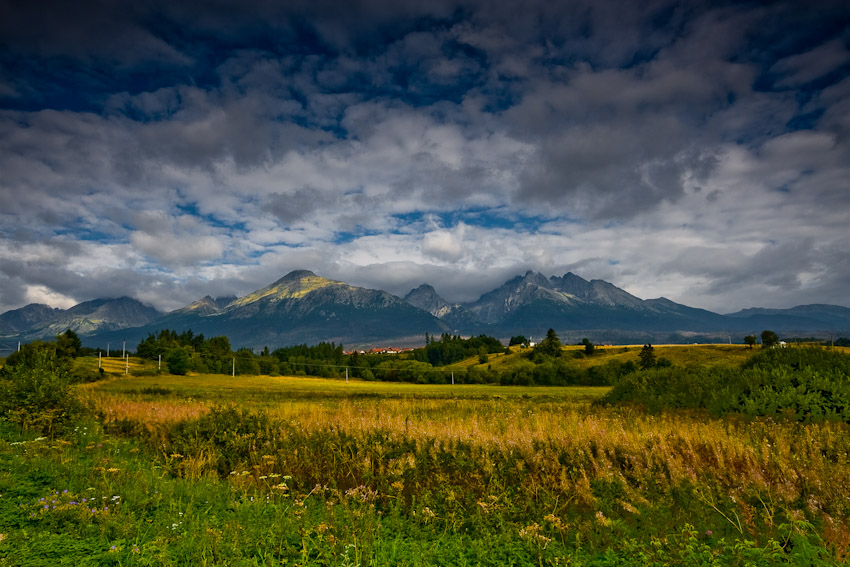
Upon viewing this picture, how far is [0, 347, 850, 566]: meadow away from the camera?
5.68 m

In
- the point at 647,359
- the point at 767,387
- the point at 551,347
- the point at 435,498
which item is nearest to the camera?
the point at 435,498

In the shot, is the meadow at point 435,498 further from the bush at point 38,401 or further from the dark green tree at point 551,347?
the dark green tree at point 551,347

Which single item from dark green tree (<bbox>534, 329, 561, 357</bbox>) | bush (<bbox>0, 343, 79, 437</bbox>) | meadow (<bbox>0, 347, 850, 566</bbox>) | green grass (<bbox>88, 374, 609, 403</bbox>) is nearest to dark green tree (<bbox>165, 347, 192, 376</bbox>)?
green grass (<bbox>88, 374, 609, 403</bbox>)

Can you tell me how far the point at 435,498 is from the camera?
8.31 metres

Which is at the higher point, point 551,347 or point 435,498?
point 435,498

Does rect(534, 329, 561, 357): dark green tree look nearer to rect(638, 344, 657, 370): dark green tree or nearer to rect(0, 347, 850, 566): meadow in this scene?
rect(638, 344, 657, 370): dark green tree

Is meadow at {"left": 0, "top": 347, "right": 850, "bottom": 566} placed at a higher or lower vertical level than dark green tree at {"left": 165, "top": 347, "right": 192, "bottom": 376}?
higher

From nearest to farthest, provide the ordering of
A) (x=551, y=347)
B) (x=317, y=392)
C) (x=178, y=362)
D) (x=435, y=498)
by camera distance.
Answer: (x=435, y=498)
(x=317, y=392)
(x=178, y=362)
(x=551, y=347)

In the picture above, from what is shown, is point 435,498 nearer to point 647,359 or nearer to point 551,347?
point 647,359

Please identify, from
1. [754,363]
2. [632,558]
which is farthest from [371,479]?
[754,363]

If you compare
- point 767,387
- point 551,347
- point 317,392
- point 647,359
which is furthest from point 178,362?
point 767,387

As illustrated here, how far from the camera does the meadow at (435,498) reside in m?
5.68

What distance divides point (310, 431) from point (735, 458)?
10.9 metres

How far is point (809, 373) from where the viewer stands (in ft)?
47.6
